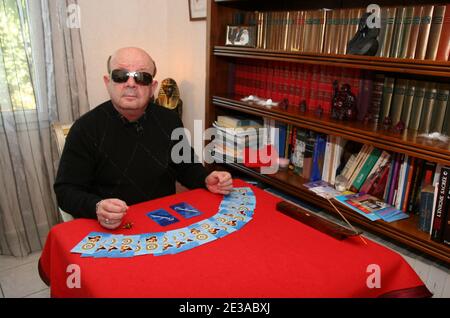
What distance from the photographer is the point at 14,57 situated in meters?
2.08

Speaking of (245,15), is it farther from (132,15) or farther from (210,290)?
(210,290)

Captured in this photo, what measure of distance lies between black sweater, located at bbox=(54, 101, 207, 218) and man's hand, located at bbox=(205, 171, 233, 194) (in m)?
0.09

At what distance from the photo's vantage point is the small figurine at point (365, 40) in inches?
57.9

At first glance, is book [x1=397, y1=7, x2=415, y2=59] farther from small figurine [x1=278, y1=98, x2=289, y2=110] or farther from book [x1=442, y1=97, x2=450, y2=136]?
small figurine [x1=278, y1=98, x2=289, y2=110]

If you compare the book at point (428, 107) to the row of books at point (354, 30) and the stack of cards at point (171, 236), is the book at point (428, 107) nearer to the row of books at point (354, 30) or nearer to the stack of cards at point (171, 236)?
the row of books at point (354, 30)

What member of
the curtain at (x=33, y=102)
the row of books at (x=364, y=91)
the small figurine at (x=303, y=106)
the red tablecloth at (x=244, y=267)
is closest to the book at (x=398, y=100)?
the row of books at (x=364, y=91)

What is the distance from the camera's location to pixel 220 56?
2209mm

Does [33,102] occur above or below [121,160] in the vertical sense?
above

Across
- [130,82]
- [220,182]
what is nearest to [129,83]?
[130,82]

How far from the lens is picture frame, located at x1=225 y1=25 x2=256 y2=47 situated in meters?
2.00

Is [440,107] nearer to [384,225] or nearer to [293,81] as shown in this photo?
[384,225]

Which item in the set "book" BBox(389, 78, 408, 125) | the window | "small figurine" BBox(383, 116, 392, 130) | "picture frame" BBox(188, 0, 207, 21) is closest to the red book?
"book" BBox(389, 78, 408, 125)

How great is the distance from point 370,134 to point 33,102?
6.47ft

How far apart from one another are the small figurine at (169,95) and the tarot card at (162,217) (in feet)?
4.53
